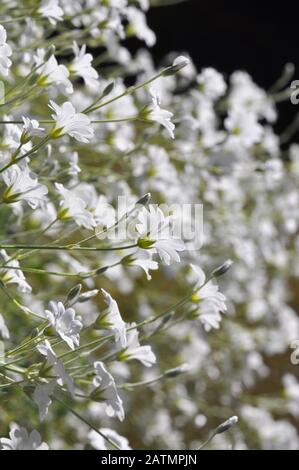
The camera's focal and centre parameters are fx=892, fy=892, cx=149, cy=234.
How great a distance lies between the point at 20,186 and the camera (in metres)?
0.84

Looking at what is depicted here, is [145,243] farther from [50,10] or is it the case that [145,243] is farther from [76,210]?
[50,10]

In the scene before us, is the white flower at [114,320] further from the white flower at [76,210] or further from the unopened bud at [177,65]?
the unopened bud at [177,65]

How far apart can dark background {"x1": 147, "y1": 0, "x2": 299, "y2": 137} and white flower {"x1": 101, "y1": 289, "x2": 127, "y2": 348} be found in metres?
2.68

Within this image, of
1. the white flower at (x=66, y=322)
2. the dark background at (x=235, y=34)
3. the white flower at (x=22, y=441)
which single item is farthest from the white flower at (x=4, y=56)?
the dark background at (x=235, y=34)

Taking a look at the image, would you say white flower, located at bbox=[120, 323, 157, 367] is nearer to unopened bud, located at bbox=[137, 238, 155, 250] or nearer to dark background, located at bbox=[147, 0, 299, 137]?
unopened bud, located at bbox=[137, 238, 155, 250]

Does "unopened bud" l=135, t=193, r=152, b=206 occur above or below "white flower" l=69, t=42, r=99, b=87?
below

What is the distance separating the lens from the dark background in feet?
11.4

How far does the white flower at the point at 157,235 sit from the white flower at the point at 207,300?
12cm

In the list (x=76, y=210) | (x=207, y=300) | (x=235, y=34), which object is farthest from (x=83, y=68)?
(x=235, y=34)

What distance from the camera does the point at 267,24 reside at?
138 inches

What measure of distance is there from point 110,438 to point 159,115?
365mm

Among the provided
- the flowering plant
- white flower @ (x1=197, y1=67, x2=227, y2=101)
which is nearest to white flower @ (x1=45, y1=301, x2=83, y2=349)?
the flowering plant

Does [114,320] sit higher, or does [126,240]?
[126,240]

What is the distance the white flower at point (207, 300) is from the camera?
3.21 ft
